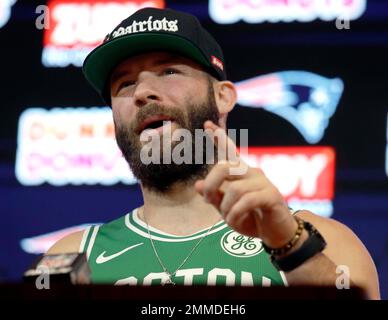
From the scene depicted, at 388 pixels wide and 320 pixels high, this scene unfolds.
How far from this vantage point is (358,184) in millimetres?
2535

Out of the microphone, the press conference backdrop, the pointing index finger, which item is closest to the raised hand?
the pointing index finger

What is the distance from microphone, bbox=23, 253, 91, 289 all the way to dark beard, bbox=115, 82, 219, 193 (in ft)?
2.48

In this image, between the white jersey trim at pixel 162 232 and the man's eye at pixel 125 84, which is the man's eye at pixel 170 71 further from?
the white jersey trim at pixel 162 232

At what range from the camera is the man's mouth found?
5.68 ft

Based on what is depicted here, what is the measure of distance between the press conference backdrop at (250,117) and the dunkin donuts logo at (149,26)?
78 centimetres

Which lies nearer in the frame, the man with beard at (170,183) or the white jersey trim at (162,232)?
the man with beard at (170,183)

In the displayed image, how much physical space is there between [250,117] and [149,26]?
84 cm

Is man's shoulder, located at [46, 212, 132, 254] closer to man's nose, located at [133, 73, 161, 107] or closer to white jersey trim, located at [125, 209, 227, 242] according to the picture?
white jersey trim, located at [125, 209, 227, 242]

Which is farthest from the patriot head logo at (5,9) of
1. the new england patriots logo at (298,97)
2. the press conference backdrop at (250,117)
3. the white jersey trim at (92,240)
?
the white jersey trim at (92,240)

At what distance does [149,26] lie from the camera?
1846mm

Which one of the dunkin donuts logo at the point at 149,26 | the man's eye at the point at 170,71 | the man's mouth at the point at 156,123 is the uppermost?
the dunkin donuts logo at the point at 149,26

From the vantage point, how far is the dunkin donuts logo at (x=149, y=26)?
72.2 inches

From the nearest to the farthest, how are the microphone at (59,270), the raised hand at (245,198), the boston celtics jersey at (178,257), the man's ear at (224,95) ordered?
the microphone at (59,270) → the raised hand at (245,198) → the boston celtics jersey at (178,257) → the man's ear at (224,95)
